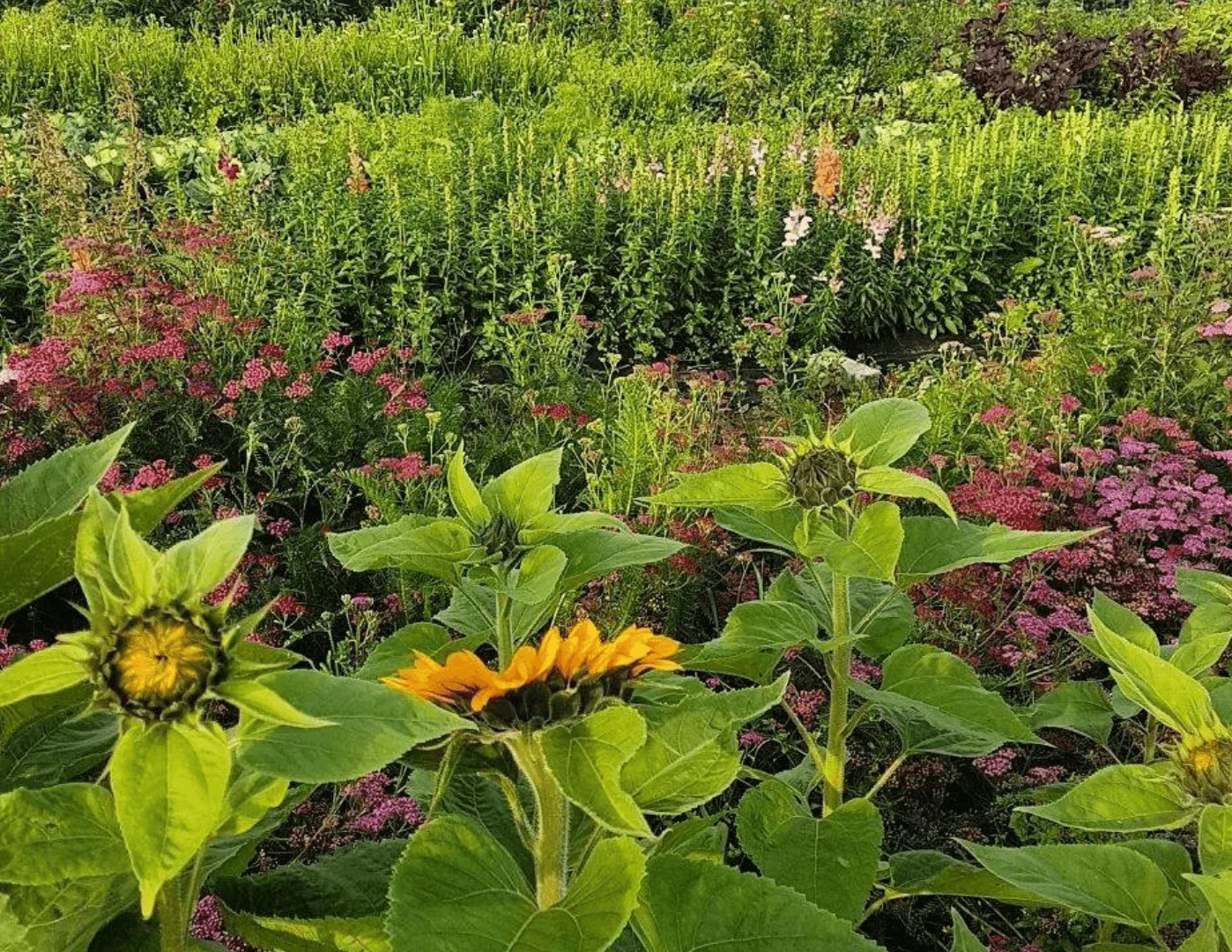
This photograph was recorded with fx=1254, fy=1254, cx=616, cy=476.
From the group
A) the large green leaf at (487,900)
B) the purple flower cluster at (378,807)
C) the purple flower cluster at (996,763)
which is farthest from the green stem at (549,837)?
the purple flower cluster at (996,763)

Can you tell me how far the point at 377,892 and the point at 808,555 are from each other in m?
0.45

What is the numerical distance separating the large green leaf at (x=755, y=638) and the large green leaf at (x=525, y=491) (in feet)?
0.68

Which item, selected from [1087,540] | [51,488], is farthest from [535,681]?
[1087,540]

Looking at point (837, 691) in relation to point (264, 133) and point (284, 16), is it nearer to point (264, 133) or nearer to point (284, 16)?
point (264, 133)

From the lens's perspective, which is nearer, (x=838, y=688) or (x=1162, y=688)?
(x=1162, y=688)

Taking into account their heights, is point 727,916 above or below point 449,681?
below

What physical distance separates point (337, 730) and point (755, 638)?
546 millimetres

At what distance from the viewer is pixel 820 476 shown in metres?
1.06

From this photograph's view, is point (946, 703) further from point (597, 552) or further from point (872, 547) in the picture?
point (597, 552)

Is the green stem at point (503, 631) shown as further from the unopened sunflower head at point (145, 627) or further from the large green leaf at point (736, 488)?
the unopened sunflower head at point (145, 627)

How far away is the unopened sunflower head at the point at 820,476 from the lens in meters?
1.06

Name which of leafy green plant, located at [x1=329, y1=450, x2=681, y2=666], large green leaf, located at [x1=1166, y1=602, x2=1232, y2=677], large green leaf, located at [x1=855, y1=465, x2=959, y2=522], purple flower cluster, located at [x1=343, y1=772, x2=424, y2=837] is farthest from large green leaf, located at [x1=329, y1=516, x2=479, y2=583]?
purple flower cluster, located at [x1=343, y1=772, x2=424, y2=837]

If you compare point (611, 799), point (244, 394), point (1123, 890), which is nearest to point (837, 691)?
point (1123, 890)

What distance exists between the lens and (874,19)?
34.3ft
